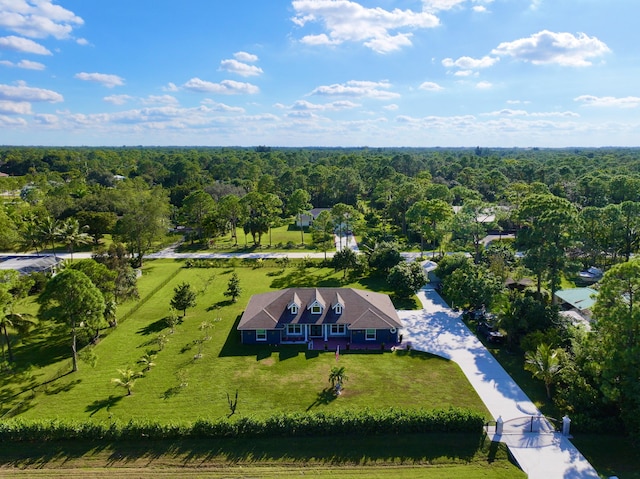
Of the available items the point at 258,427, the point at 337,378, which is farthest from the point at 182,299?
the point at 258,427

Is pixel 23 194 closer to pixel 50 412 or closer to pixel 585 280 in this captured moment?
pixel 50 412

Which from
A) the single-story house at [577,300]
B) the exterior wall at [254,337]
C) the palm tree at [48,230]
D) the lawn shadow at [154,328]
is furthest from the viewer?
the palm tree at [48,230]

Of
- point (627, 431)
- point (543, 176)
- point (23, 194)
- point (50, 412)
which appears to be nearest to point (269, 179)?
point (23, 194)

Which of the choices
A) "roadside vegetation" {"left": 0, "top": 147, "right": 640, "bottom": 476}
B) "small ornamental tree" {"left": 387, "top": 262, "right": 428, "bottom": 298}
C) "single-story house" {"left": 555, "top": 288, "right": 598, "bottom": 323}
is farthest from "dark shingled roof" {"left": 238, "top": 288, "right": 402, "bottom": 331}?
"single-story house" {"left": 555, "top": 288, "right": 598, "bottom": 323}

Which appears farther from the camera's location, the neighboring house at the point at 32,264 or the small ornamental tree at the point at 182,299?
the neighboring house at the point at 32,264

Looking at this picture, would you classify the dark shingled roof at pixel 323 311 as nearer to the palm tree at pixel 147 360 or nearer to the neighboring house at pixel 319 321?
the neighboring house at pixel 319 321

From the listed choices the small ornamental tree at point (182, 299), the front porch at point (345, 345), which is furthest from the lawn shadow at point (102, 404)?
the front porch at point (345, 345)
